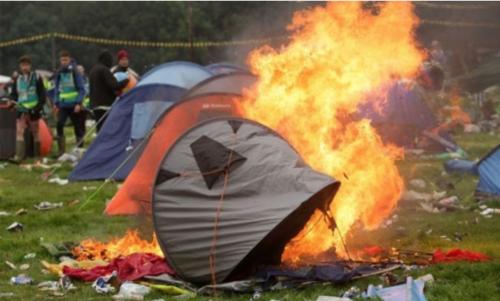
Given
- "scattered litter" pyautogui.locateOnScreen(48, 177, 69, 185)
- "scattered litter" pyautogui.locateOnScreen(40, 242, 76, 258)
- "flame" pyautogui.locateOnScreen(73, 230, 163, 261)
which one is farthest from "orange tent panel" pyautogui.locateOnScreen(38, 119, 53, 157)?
"flame" pyautogui.locateOnScreen(73, 230, 163, 261)

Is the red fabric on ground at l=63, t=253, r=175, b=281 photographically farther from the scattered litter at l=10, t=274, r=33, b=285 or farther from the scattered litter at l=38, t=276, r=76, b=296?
the scattered litter at l=10, t=274, r=33, b=285

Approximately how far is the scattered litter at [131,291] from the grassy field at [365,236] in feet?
0.26

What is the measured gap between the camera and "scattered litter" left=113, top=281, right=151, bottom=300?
6.22 metres

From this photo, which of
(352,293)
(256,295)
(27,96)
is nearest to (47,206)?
(27,96)

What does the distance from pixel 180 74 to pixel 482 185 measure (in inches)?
204

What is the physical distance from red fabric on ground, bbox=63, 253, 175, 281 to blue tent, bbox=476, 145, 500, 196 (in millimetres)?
5177

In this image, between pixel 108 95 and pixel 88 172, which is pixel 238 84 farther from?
pixel 108 95

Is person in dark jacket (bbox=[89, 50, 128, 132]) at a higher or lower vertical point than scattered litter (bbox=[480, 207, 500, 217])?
higher

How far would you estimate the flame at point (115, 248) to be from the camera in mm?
7600

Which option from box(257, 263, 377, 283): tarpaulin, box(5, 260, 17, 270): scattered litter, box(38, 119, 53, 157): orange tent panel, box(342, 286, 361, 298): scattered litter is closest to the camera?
box(342, 286, 361, 298): scattered litter

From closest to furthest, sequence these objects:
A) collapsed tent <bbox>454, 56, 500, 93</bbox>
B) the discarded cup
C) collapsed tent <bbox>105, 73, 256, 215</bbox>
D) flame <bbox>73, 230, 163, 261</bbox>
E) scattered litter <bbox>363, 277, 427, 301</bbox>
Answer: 1. scattered litter <bbox>363, 277, 427, 301</bbox>
2. flame <bbox>73, 230, 163, 261</bbox>
3. the discarded cup
4. collapsed tent <bbox>105, 73, 256, 215</bbox>
5. collapsed tent <bbox>454, 56, 500, 93</bbox>

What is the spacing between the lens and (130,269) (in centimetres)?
684

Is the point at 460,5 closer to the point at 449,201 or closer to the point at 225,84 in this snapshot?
the point at 225,84

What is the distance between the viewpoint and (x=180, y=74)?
13.0m
